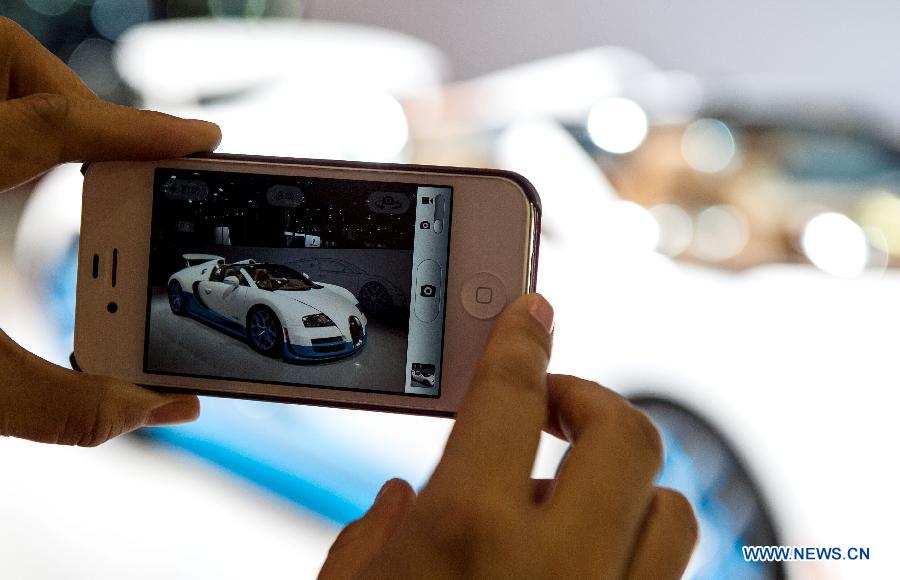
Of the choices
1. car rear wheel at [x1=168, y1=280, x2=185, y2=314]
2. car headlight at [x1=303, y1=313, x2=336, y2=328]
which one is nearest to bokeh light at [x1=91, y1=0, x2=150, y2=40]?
car rear wheel at [x1=168, y1=280, x2=185, y2=314]

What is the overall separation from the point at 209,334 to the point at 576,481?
44cm

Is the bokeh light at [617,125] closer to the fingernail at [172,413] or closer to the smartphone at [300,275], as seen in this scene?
the smartphone at [300,275]

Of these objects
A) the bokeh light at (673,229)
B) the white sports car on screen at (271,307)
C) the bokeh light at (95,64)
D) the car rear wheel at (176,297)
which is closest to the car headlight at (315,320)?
the white sports car on screen at (271,307)

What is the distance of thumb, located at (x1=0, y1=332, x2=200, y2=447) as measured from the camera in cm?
59

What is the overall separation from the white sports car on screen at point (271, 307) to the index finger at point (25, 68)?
25 centimetres

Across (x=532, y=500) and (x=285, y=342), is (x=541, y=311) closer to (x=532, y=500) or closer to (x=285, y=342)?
(x=532, y=500)

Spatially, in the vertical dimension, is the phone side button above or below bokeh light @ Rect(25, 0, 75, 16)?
below

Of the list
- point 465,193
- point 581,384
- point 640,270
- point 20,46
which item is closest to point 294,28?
point 20,46

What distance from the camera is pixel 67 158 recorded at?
589 mm

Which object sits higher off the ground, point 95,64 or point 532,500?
point 95,64

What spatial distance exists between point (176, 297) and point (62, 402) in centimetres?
15

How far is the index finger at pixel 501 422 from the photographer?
0.35 meters

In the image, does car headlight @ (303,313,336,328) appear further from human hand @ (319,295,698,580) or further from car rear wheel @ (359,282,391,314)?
human hand @ (319,295,698,580)

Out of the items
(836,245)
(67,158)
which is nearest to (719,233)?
(836,245)
